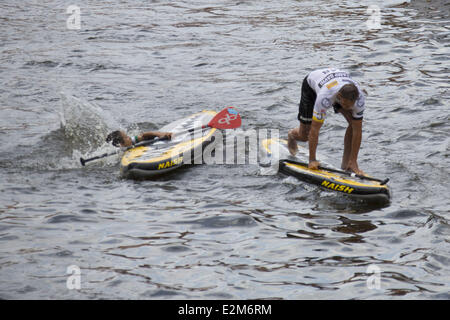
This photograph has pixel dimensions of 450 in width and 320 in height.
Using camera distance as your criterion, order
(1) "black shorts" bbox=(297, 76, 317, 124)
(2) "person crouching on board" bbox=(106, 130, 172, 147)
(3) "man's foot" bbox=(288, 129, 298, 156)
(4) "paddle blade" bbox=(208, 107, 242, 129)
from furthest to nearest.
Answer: (4) "paddle blade" bbox=(208, 107, 242, 129), (2) "person crouching on board" bbox=(106, 130, 172, 147), (3) "man's foot" bbox=(288, 129, 298, 156), (1) "black shorts" bbox=(297, 76, 317, 124)

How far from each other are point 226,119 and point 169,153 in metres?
1.52

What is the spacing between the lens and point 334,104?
828cm

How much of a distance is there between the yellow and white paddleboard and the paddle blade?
4.4 inches

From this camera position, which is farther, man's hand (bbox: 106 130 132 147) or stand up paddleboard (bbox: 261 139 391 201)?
man's hand (bbox: 106 130 132 147)

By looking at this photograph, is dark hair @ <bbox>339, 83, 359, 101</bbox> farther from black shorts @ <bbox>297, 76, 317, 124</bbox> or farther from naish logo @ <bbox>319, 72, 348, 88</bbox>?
black shorts @ <bbox>297, 76, 317, 124</bbox>

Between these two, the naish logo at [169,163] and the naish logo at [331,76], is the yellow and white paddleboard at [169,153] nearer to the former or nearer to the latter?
the naish logo at [169,163]

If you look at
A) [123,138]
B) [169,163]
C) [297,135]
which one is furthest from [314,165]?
[123,138]

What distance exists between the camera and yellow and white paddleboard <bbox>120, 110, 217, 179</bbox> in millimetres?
8977

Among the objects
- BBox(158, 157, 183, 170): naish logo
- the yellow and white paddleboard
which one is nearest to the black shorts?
the yellow and white paddleboard

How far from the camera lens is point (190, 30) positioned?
21156 millimetres

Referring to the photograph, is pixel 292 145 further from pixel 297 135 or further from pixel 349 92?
pixel 349 92
